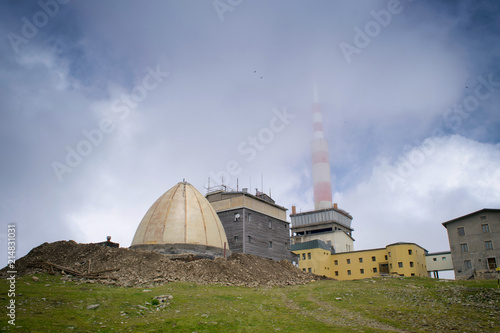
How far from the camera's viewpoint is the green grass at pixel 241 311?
648 inches

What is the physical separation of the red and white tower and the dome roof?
63.1 m

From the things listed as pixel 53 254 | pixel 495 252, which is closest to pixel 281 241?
pixel 495 252

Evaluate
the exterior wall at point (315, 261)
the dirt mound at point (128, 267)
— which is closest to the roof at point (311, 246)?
the exterior wall at point (315, 261)

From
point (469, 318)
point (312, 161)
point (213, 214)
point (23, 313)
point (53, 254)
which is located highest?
point (312, 161)

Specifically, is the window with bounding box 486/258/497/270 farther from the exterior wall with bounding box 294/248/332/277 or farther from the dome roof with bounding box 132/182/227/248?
the dome roof with bounding box 132/182/227/248

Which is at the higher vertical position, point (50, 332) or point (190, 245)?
point (190, 245)

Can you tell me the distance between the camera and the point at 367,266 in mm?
61000

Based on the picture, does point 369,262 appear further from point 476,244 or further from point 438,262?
point 476,244

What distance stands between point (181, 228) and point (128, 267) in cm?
933

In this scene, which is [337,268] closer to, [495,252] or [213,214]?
[495,252]

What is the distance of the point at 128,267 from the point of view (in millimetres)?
29984

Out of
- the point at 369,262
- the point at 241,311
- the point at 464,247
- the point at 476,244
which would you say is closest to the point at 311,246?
the point at 369,262

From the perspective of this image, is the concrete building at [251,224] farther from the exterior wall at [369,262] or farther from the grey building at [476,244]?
the grey building at [476,244]

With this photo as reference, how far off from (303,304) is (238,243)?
21895 millimetres
